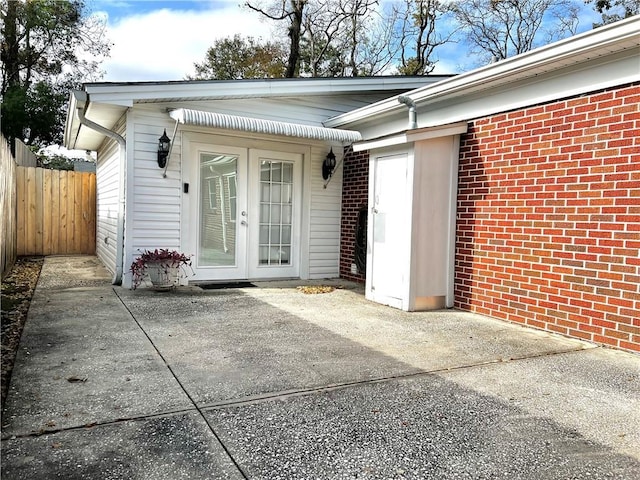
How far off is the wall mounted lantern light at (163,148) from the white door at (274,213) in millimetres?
1257

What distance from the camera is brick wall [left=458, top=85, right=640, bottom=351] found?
384cm

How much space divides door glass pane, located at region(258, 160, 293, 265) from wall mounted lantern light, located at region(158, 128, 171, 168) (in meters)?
1.45

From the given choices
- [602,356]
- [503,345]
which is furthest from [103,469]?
[602,356]

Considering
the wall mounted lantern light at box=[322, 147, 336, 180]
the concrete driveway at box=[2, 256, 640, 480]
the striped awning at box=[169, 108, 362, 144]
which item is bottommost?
the concrete driveway at box=[2, 256, 640, 480]

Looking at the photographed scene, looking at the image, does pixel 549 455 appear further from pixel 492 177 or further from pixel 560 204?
pixel 492 177

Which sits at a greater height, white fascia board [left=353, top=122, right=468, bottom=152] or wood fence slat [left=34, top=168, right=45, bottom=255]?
white fascia board [left=353, top=122, right=468, bottom=152]

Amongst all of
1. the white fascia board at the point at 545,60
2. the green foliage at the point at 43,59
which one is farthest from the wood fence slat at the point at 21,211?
the white fascia board at the point at 545,60

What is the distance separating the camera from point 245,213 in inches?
279

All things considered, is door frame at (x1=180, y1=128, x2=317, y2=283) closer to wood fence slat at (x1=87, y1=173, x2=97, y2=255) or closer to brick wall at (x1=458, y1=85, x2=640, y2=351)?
brick wall at (x1=458, y1=85, x2=640, y2=351)

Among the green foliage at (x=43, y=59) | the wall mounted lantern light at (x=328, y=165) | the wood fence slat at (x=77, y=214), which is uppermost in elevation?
the green foliage at (x=43, y=59)

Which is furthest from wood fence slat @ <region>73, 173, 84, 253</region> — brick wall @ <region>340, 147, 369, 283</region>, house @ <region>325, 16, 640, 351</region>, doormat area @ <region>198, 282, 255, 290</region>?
house @ <region>325, 16, 640, 351</region>

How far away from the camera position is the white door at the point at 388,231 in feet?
17.6

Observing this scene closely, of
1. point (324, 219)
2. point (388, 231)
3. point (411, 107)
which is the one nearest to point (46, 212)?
point (324, 219)

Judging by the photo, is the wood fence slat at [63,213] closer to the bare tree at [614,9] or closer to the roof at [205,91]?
the roof at [205,91]
